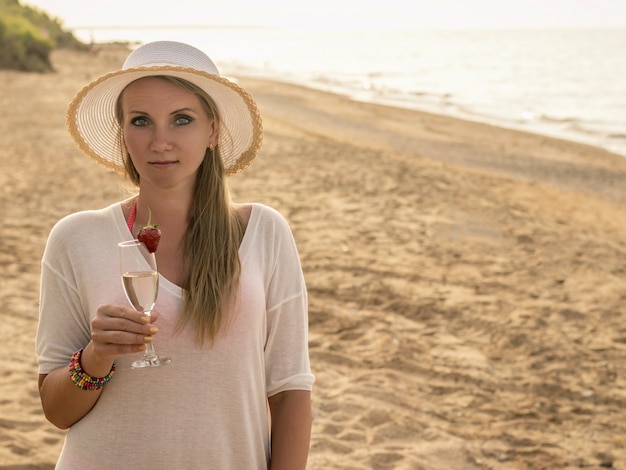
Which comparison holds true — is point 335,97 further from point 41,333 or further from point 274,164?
point 41,333

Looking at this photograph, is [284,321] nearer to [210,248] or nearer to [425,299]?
[210,248]

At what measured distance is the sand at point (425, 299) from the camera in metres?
4.75

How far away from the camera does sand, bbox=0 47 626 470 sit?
475 centimetres

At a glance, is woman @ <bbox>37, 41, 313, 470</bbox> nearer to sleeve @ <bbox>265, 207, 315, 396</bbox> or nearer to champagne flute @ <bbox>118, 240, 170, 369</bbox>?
sleeve @ <bbox>265, 207, 315, 396</bbox>

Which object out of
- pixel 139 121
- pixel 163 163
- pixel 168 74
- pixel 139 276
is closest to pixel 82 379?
pixel 139 276

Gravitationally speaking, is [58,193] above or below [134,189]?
below

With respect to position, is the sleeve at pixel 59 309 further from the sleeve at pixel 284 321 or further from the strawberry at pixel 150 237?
the sleeve at pixel 284 321

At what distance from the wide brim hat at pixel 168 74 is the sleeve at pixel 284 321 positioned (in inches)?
15.0

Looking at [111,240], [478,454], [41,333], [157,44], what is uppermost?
A: [157,44]

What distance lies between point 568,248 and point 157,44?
304 inches

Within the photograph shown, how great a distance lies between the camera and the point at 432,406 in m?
5.20

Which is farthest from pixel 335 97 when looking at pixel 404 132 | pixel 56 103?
pixel 56 103

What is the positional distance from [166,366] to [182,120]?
0.69 m

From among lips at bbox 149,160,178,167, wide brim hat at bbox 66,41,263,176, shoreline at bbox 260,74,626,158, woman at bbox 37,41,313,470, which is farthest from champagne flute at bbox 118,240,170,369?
shoreline at bbox 260,74,626,158
